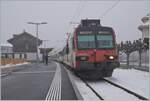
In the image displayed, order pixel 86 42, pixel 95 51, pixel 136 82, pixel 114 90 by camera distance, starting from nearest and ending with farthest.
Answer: pixel 114 90, pixel 136 82, pixel 95 51, pixel 86 42

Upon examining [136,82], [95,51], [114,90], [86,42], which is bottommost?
[114,90]

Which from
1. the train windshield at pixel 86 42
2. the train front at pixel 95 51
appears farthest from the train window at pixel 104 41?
the train windshield at pixel 86 42

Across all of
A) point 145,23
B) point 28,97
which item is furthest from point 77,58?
point 145,23

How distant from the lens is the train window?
22.1 m

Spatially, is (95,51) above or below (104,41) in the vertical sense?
below

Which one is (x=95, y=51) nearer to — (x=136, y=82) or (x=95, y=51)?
(x=95, y=51)

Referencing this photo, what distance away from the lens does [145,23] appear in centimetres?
5912

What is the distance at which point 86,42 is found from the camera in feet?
73.2

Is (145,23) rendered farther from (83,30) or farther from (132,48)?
(83,30)

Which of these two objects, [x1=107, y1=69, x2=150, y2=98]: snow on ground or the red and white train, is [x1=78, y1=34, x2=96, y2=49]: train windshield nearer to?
the red and white train

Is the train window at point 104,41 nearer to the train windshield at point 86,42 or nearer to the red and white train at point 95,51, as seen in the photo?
the red and white train at point 95,51

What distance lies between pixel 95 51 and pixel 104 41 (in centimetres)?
98

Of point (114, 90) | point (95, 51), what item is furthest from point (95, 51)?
point (114, 90)

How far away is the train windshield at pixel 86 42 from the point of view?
2209 cm
